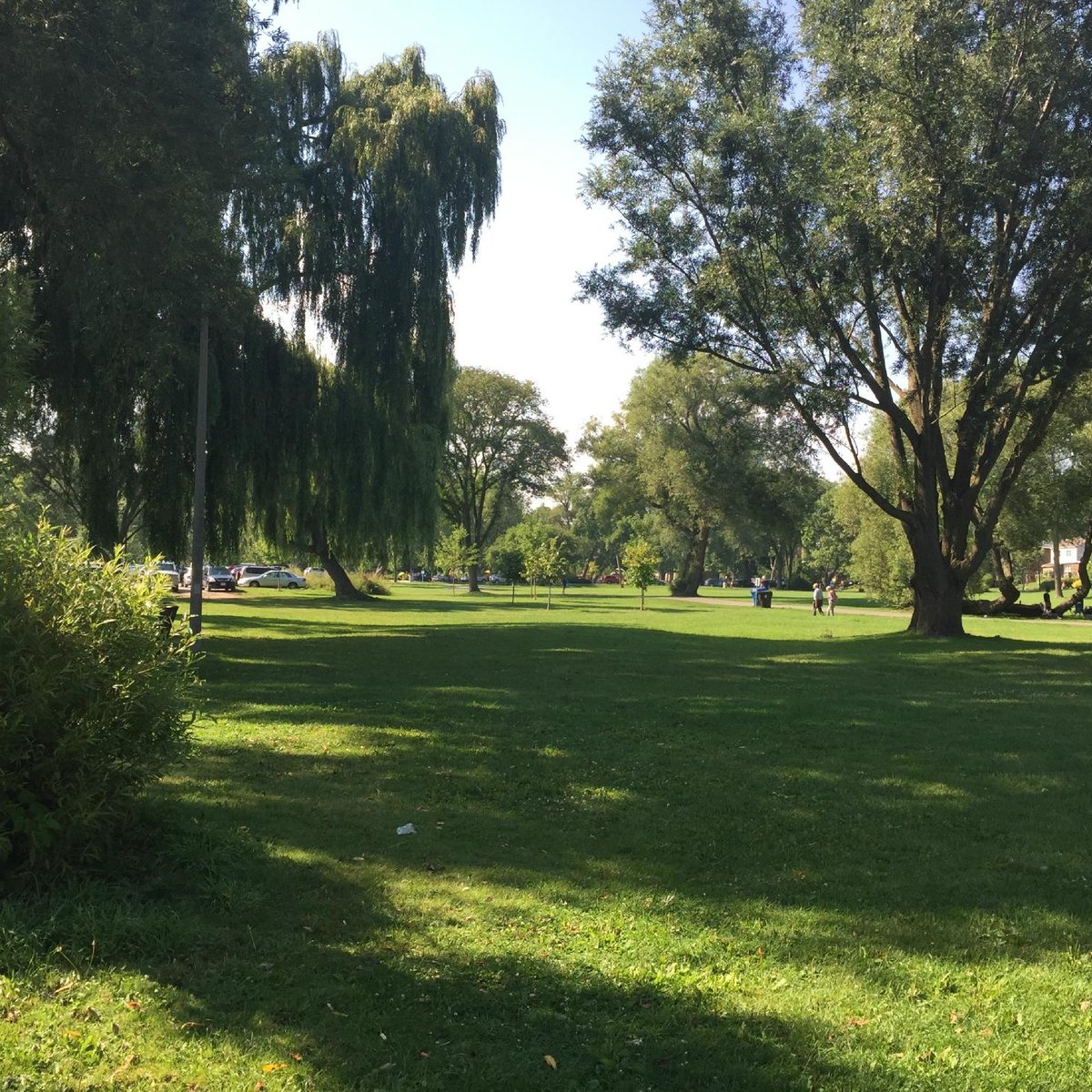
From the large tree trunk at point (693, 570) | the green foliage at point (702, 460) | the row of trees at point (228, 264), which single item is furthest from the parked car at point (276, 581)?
the row of trees at point (228, 264)

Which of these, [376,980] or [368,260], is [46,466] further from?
[376,980]

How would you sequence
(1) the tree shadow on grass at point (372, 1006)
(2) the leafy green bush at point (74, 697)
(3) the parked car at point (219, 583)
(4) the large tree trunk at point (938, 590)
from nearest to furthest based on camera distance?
(1) the tree shadow on grass at point (372, 1006) → (2) the leafy green bush at point (74, 697) → (4) the large tree trunk at point (938, 590) → (3) the parked car at point (219, 583)

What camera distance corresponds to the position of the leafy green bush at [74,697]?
4.66 meters

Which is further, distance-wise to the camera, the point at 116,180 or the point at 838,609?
the point at 838,609

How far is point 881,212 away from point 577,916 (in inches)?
732

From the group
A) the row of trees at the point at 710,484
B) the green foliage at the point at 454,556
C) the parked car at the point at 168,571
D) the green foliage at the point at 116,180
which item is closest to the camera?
the parked car at the point at 168,571

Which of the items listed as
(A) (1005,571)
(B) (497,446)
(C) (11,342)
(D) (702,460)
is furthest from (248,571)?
(C) (11,342)

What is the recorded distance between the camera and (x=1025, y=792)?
8094mm

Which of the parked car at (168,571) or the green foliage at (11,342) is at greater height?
the green foliage at (11,342)

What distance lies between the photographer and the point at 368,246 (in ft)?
77.7

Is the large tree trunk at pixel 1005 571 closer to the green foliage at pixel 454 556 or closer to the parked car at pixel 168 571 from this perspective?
the parked car at pixel 168 571

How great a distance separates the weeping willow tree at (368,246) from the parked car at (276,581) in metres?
46.2

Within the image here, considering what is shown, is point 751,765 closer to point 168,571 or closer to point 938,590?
point 168,571

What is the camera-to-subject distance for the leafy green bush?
4.66 m
